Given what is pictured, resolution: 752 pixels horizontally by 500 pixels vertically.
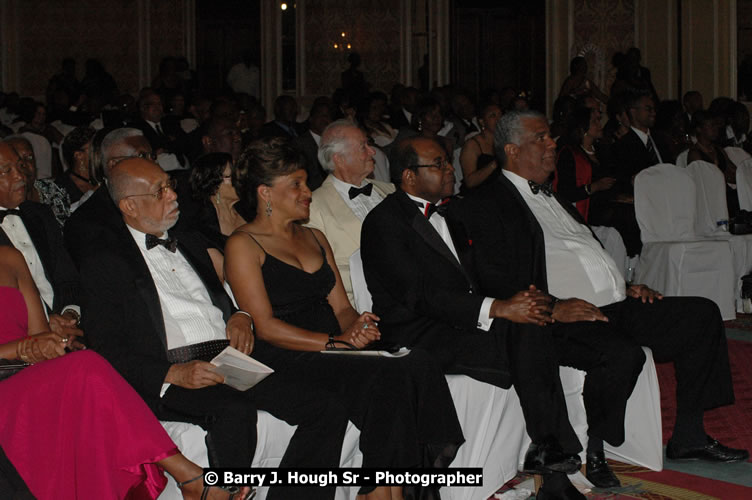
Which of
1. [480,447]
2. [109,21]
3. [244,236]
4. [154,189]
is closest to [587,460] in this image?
[480,447]

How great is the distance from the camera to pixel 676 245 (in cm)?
634

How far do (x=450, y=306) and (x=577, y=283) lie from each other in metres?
0.65

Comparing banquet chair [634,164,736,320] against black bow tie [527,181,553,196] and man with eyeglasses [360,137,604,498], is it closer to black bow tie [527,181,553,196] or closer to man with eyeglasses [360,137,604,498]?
black bow tie [527,181,553,196]

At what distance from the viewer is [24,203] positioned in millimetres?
3752

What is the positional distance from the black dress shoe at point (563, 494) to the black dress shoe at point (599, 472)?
0.26 meters

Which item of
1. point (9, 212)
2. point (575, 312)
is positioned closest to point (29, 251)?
point (9, 212)

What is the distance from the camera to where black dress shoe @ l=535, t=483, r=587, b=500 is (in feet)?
11.0

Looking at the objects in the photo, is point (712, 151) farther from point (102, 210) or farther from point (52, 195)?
point (102, 210)

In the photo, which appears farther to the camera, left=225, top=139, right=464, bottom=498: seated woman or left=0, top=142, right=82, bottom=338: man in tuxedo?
left=0, top=142, right=82, bottom=338: man in tuxedo

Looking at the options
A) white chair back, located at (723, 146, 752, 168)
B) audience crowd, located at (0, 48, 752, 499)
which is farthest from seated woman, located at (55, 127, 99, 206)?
white chair back, located at (723, 146, 752, 168)

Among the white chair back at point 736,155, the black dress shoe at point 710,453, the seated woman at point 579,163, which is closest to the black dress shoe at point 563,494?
the black dress shoe at point 710,453

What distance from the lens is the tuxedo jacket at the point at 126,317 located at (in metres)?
2.96

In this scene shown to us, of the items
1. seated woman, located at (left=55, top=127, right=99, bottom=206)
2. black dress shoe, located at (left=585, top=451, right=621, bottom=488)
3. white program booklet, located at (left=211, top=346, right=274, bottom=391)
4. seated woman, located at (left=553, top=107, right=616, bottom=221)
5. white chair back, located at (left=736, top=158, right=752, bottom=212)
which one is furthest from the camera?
white chair back, located at (left=736, top=158, right=752, bottom=212)

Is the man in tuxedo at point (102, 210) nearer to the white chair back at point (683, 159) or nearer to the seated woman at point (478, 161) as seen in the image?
the seated woman at point (478, 161)
